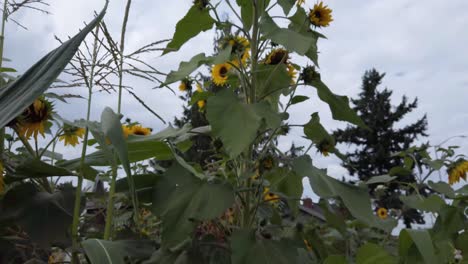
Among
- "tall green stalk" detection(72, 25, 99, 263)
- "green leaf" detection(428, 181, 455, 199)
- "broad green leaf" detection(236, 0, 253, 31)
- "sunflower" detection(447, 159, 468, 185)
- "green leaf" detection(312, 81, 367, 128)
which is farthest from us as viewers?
"sunflower" detection(447, 159, 468, 185)

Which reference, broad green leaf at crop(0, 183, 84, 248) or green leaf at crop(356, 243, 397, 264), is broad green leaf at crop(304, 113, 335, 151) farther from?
broad green leaf at crop(0, 183, 84, 248)

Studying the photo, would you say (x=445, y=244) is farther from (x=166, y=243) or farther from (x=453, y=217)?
(x=166, y=243)

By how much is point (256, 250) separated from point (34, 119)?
35 cm

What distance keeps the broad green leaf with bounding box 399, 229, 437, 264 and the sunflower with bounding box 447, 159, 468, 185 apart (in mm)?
878

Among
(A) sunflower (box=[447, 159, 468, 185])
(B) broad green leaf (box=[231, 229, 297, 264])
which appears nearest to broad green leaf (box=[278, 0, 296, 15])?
(B) broad green leaf (box=[231, 229, 297, 264])

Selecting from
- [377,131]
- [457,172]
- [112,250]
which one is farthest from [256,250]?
[377,131]

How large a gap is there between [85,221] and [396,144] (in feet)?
68.9

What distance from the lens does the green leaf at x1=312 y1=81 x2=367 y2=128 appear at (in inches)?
31.1

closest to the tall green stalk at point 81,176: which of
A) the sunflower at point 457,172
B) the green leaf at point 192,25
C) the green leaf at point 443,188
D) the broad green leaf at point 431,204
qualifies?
the green leaf at point 192,25

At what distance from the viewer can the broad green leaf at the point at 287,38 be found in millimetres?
693

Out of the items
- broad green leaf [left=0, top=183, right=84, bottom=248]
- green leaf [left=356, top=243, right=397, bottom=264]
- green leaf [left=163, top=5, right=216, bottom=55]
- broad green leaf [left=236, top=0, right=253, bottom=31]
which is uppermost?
broad green leaf [left=236, top=0, right=253, bottom=31]

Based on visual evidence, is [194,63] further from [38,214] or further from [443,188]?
[443,188]

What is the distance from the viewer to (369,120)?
20.5 meters

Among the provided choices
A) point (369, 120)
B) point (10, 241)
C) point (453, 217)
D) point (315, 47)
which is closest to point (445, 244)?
point (453, 217)
